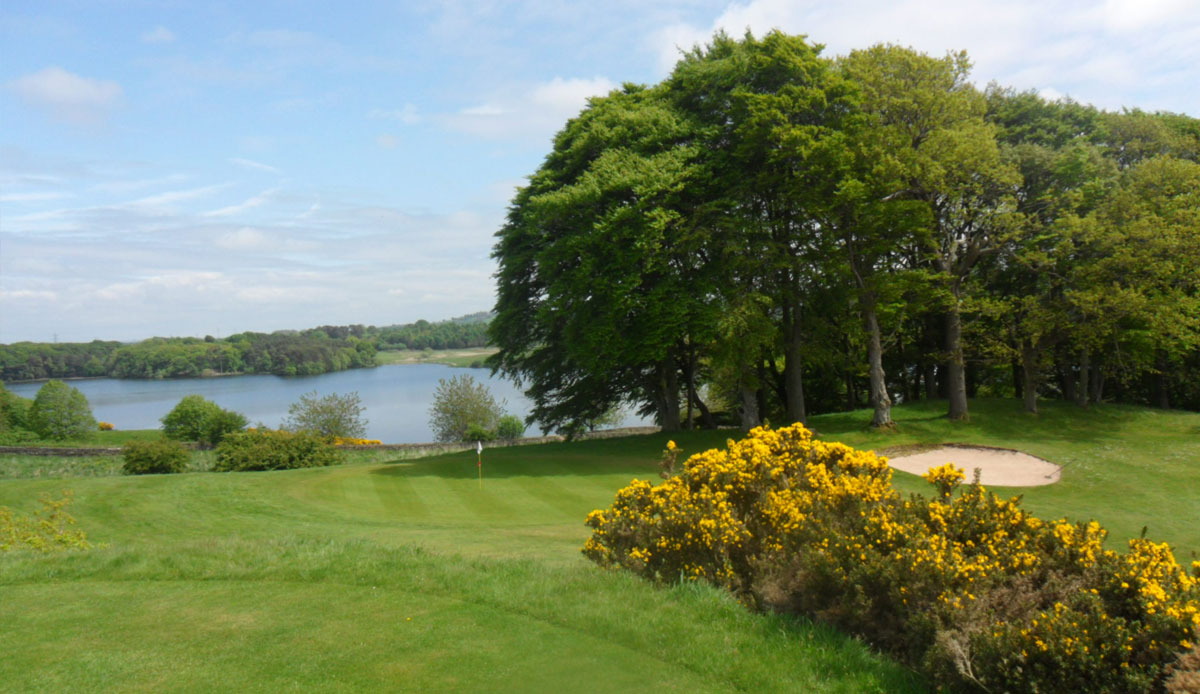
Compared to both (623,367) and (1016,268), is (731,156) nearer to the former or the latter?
(623,367)

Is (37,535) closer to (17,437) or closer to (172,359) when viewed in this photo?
(17,437)

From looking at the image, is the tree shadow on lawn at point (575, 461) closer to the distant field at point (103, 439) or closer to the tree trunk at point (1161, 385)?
the tree trunk at point (1161, 385)

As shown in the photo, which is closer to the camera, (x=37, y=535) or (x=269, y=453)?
(x=37, y=535)

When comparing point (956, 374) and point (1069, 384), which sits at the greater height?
point (956, 374)

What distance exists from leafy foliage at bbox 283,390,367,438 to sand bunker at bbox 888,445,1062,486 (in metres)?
39.8

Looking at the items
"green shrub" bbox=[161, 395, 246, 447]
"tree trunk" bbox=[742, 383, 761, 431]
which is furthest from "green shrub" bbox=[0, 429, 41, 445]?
"tree trunk" bbox=[742, 383, 761, 431]

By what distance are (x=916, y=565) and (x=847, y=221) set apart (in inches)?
769

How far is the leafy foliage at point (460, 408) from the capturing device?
5388cm

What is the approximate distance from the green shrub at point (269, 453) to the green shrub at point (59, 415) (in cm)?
4748

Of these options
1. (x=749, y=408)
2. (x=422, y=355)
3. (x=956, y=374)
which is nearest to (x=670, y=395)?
(x=749, y=408)

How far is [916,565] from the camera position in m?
5.36

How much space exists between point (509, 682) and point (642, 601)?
1.86 meters

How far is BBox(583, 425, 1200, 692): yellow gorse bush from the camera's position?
4.32 meters

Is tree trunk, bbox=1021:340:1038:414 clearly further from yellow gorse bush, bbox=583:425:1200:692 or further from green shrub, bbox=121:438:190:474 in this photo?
green shrub, bbox=121:438:190:474
